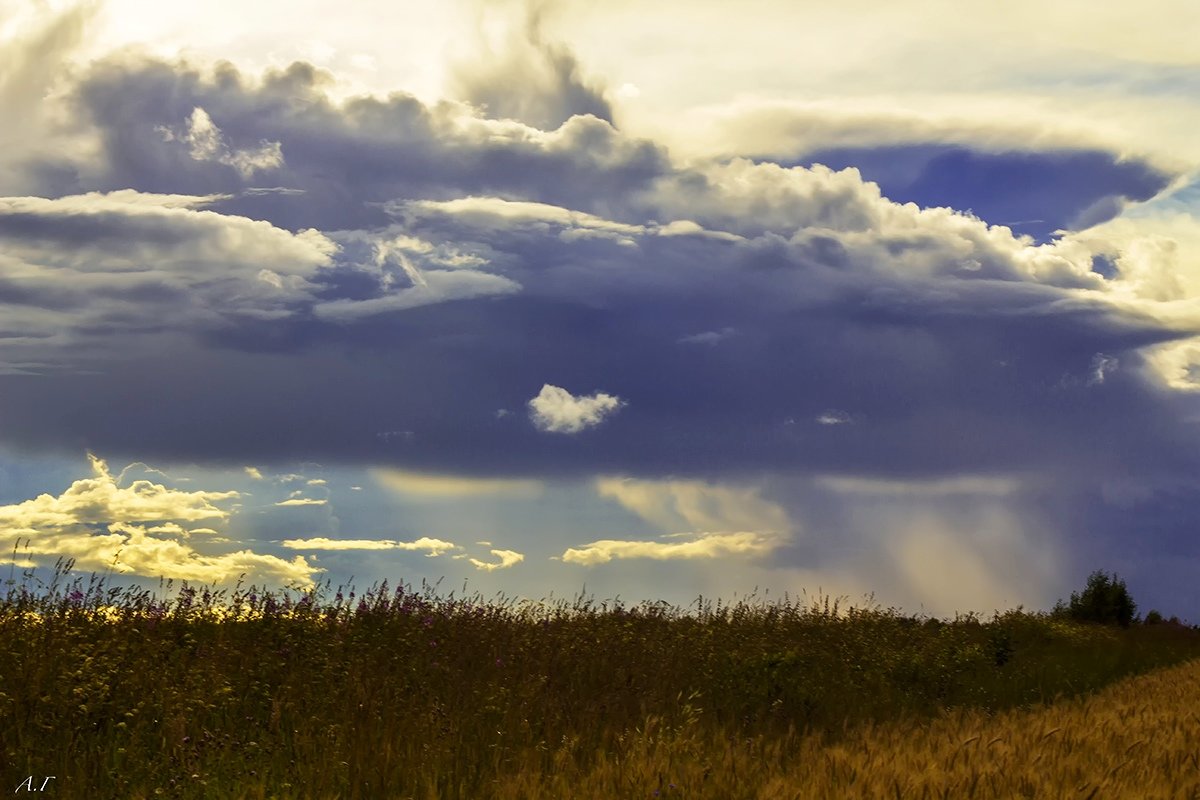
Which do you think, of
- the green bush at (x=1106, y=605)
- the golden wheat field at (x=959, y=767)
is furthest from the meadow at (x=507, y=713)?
the green bush at (x=1106, y=605)

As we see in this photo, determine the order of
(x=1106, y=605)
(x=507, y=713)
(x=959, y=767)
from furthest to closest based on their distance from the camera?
(x=1106, y=605) < (x=507, y=713) < (x=959, y=767)

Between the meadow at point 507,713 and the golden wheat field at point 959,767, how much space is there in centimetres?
2

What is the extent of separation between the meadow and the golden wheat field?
2 cm

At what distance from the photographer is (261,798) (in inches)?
245

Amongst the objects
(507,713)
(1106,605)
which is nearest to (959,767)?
(507,713)

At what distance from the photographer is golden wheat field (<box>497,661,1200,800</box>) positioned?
17.4 ft

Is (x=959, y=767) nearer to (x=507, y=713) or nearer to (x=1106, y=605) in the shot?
(x=507, y=713)

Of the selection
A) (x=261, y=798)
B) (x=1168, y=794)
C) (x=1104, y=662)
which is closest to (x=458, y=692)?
(x=261, y=798)

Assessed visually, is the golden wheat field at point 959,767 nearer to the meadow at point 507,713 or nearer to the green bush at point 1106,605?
the meadow at point 507,713

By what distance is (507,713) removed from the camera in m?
9.98

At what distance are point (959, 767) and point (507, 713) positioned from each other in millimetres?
5146

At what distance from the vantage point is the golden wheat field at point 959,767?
17.4ft

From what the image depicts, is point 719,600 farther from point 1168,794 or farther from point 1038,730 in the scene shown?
point 1168,794

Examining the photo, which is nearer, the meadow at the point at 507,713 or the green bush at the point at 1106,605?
the meadow at the point at 507,713
